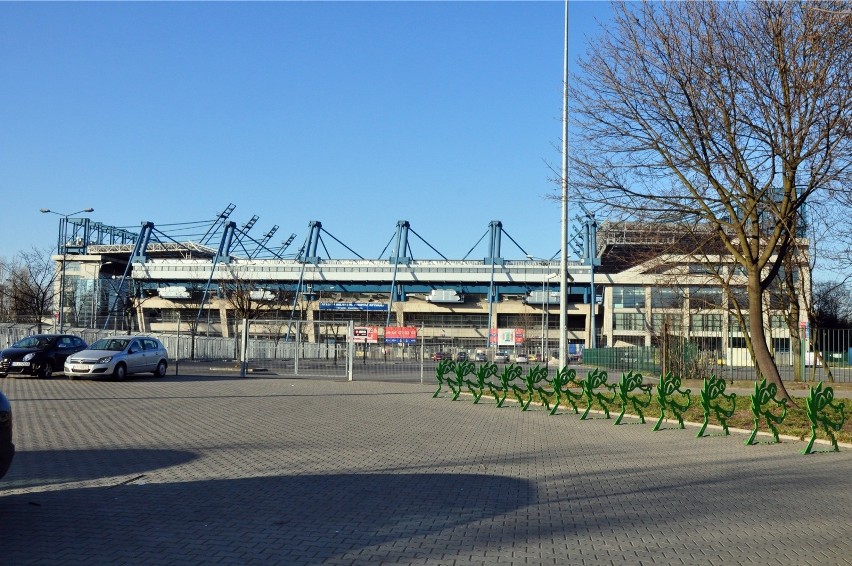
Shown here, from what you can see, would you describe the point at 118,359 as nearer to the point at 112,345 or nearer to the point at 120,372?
the point at 120,372

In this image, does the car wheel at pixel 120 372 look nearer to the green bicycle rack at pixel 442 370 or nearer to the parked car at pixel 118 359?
the parked car at pixel 118 359

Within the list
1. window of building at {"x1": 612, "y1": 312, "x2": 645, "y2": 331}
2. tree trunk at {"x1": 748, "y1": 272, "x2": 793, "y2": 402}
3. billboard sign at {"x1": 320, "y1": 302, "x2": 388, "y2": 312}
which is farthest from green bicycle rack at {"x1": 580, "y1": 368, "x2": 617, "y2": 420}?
billboard sign at {"x1": 320, "y1": 302, "x2": 388, "y2": 312}

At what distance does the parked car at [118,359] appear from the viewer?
24.7 meters

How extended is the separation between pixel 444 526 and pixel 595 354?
4052 centimetres

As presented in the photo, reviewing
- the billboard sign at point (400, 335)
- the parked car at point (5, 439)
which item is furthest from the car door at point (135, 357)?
the parked car at point (5, 439)

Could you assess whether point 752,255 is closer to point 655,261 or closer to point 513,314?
point 655,261

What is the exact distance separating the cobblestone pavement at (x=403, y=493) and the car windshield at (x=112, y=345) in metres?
10.1

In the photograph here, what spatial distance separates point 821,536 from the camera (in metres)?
7.29

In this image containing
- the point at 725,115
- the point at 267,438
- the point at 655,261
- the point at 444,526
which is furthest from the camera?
the point at 655,261

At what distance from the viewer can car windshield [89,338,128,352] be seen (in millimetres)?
26094

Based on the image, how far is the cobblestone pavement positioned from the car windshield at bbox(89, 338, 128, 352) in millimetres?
10137

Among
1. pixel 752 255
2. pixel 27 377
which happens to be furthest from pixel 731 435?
pixel 27 377


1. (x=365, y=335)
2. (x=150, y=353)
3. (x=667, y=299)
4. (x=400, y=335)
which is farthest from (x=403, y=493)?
(x=667, y=299)

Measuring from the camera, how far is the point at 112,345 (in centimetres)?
2636
